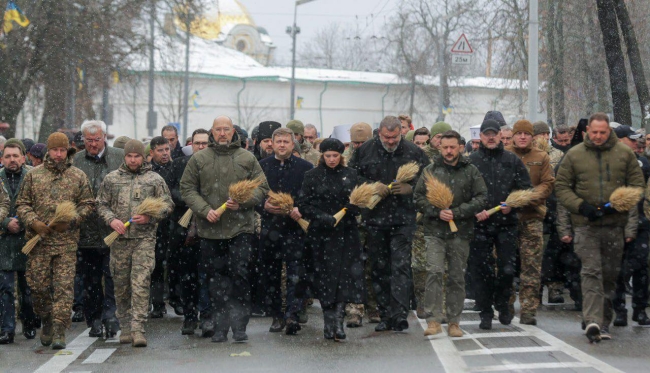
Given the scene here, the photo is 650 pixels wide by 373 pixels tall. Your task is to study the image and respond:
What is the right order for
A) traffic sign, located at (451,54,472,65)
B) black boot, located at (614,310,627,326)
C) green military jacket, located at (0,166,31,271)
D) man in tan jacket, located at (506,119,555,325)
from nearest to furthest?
1. green military jacket, located at (0,166,31,271)
2. black boot, located at (614,310,627,326)
3. man in tan jacket, located at (506,119,555,325)
4. traffic sign, located at (451,54,472,65)

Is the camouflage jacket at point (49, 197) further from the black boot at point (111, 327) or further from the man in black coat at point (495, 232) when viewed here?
the man in black coat at point (495, 232)

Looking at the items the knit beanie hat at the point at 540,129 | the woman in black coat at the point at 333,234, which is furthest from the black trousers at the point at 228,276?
the knit beanie hat at the point at 540,129

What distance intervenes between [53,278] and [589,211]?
16.8 feet

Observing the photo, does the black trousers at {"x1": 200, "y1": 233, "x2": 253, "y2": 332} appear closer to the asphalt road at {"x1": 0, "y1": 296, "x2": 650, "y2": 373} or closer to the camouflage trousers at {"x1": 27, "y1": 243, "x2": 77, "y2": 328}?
the asphalt road at {"x1": 0, "y1": 296, "x2": 650, "y2": 373}

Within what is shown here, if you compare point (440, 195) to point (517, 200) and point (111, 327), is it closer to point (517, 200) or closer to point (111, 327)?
point (517, 200)

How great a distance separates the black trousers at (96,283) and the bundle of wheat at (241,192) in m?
1.54

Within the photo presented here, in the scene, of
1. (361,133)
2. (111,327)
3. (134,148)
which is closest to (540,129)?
(361,133)

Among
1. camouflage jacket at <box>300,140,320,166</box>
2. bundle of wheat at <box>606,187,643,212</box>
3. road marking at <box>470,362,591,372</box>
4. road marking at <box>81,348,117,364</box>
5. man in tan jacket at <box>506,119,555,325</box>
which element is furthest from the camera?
camouflage jacket at <box>300,140,320,166</box>

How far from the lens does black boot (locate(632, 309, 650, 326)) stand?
464 inches

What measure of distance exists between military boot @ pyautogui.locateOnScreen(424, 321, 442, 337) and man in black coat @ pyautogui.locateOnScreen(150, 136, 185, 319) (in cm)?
295

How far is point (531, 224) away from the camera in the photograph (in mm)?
11906

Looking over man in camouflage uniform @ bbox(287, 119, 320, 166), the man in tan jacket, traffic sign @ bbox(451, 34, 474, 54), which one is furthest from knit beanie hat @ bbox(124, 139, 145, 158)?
traffic sign @ bbox(451, 34, 474, 54)

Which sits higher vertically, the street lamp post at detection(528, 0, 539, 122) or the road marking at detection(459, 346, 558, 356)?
Result: the street lamp post at detection(528, 0, 539, 122)

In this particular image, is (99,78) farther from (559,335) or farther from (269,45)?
(269,45)
